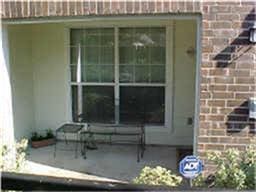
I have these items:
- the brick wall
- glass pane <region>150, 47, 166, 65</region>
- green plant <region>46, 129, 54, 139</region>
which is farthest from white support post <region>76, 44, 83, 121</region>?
the brick wall

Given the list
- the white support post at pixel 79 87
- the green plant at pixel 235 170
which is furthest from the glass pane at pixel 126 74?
the green plant at pixel 235 170

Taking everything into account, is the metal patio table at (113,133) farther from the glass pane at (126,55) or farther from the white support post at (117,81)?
the glass pane at (126,55)

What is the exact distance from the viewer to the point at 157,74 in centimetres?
653

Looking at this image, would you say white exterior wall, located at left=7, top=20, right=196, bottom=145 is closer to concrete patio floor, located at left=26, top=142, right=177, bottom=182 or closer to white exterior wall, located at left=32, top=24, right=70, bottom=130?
white exterior wall, located at left=32, top=24, right=70, bottom=130

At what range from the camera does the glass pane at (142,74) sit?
6551mm

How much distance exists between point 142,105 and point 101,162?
1.42 metres

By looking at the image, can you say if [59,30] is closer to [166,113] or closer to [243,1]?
[166,113]

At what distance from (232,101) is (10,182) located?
3.57 meters

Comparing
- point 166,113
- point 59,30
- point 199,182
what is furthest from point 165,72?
point 199,182

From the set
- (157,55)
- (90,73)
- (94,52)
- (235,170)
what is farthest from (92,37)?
(235,170)

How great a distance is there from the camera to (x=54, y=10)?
14.6 ft

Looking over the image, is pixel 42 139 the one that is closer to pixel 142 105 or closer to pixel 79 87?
pixel 79 87

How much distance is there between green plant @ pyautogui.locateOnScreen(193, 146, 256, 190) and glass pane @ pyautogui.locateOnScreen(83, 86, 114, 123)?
3.03 m

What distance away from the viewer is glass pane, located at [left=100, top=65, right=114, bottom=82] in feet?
21.7
